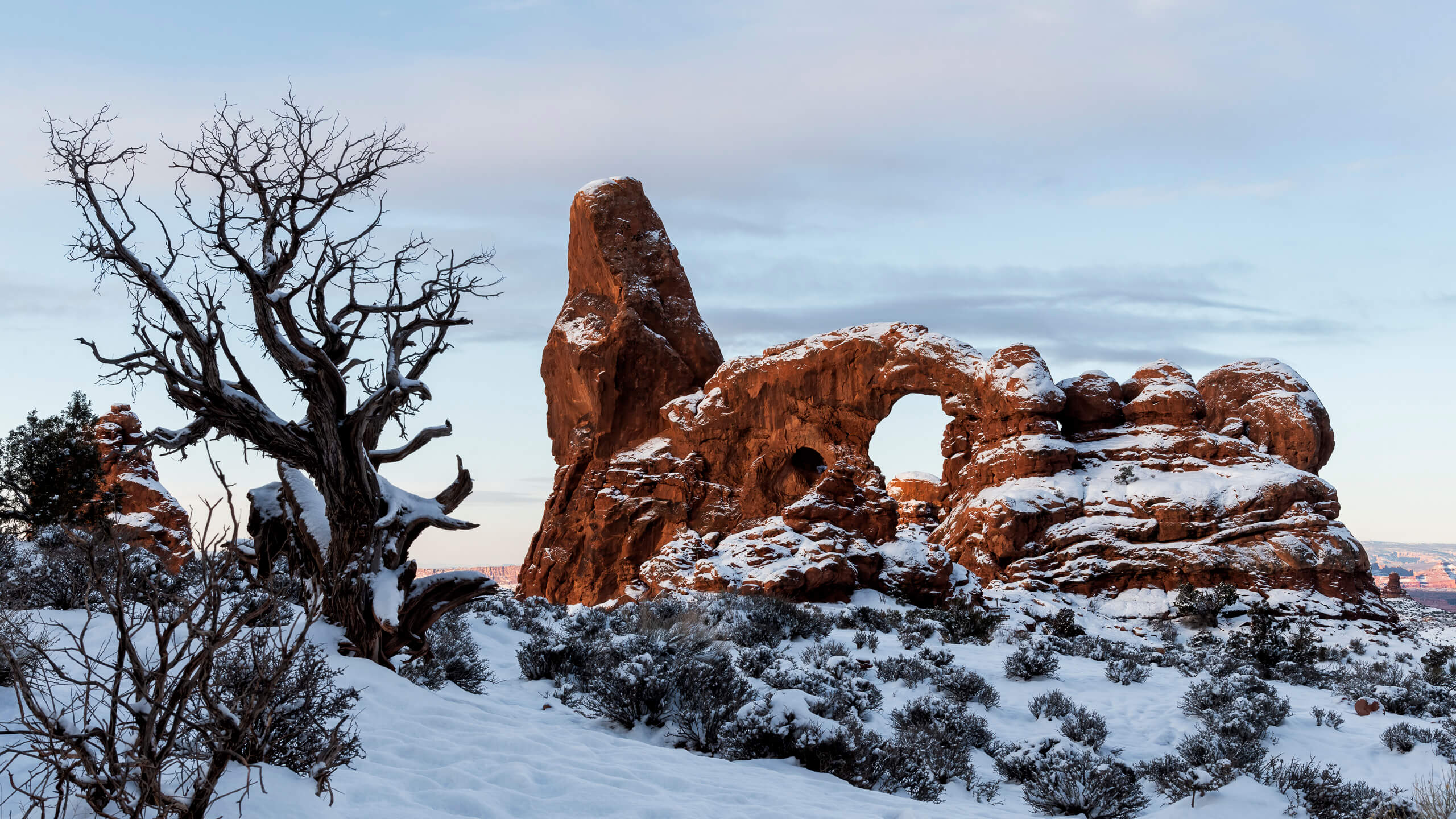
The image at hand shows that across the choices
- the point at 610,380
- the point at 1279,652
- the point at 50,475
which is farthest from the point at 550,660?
the point at 610,380

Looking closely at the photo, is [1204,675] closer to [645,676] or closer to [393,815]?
[645,676]

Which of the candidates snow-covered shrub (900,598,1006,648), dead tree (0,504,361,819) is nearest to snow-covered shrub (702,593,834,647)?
snow-covered shrub (900,598,1006,648)

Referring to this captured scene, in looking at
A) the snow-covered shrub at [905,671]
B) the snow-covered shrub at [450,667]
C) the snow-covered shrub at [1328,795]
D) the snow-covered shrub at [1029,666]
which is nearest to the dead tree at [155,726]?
the snow-covered shrub at [450,667]

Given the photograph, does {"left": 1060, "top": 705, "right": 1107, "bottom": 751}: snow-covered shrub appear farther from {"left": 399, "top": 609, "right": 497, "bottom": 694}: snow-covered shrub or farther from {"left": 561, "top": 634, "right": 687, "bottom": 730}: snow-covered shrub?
{"left": 399, "top": 609, "right": 497, "bottom": 694}: snow-covered shrub

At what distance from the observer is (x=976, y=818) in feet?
20.7

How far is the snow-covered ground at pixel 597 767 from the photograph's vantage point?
5012mm

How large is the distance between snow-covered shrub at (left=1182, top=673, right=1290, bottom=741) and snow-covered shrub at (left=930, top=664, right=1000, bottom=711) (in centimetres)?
235

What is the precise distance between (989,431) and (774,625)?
16598mm

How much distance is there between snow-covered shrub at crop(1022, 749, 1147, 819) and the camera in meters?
6.95

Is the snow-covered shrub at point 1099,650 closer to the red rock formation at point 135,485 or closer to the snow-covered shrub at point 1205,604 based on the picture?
the snow-covered shrub at point 1205,604

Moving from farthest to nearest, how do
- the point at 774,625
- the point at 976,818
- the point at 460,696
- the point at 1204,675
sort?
the point at 774,625 < the point at 1204,675 < the point at 460,696 < the point at 976,818

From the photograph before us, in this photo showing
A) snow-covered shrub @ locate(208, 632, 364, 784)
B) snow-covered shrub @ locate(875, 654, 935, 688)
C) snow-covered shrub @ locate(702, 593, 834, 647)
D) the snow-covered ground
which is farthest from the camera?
snow-covered shrub @ locate(702, 593, 834, 647)

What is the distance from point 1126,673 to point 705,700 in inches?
306

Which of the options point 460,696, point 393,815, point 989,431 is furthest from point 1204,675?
point 989,431
